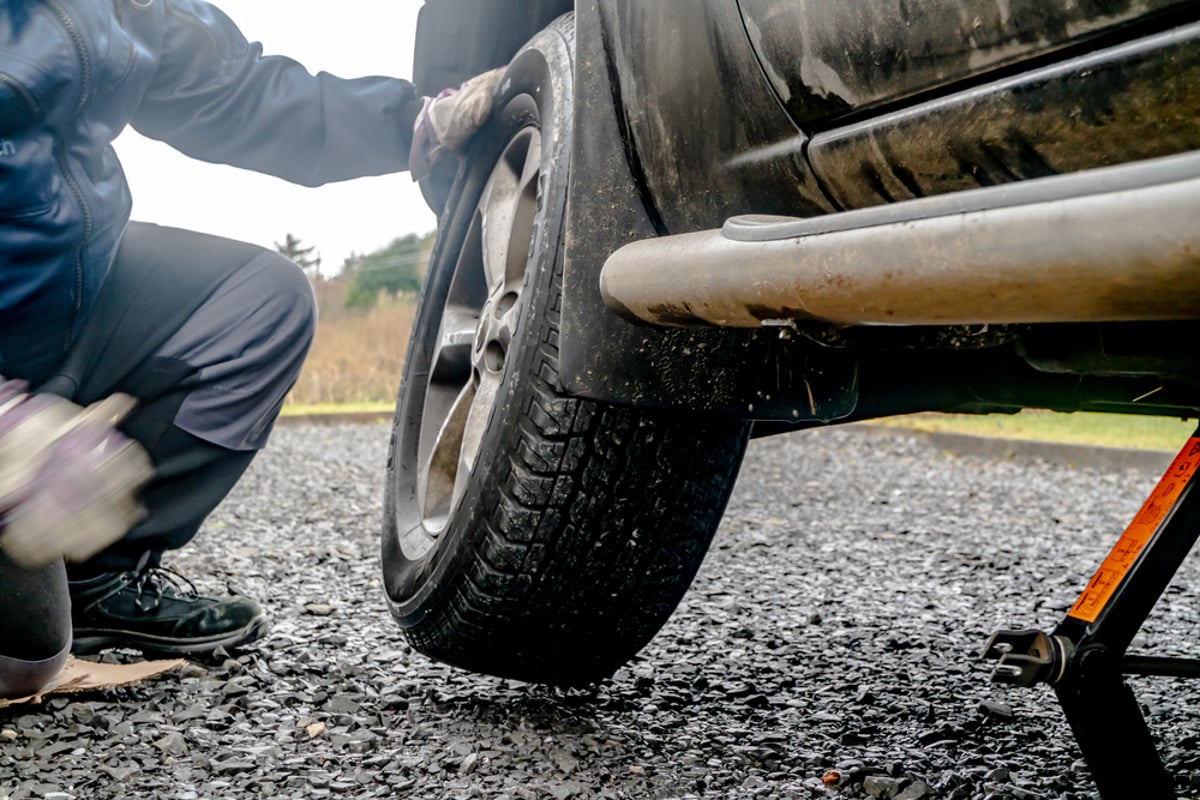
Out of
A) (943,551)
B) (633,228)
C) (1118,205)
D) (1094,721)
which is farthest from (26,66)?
(943,551)

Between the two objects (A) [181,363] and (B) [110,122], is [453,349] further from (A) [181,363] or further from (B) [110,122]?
(B) [110,122]

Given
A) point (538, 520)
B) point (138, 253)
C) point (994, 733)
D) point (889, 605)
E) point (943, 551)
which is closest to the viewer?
point (538, 520)

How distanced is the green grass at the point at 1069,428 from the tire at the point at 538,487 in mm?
4825

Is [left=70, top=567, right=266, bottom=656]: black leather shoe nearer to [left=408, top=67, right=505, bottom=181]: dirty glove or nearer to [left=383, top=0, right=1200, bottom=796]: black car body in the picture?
[left=383, top=0, right=1200, bottom=796]: black car body

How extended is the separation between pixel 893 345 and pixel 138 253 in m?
1.50

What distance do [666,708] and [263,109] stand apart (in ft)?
4.59

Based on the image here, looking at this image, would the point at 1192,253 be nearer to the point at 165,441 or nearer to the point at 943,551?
the point at 165,441

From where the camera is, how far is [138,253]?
6.34 ft

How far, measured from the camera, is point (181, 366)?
6.14 ft

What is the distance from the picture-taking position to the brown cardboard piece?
1553mm

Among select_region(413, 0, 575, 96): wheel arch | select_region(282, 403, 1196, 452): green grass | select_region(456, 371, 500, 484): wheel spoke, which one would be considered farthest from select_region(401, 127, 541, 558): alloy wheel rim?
select_region(282, 403, 1196, 452): green grass

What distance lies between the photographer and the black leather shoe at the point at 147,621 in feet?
5.81

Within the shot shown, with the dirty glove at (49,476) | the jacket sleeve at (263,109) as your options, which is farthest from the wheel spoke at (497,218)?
the dirty glove at (49,476)

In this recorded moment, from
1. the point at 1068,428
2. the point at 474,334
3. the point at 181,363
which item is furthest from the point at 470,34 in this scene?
the point at 1068,428
